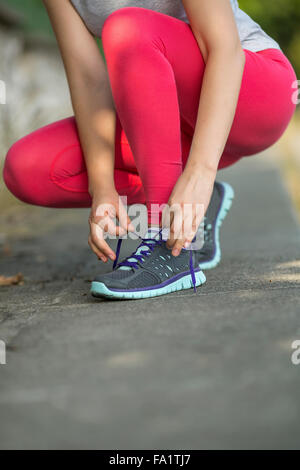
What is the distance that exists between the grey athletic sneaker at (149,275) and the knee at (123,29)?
0.44 m

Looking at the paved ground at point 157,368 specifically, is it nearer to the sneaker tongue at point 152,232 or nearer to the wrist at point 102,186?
the sneaker tongue at point 152,232

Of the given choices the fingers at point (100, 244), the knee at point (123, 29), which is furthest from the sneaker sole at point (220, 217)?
the knee at point (123, 29)

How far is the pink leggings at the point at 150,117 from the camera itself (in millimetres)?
1580

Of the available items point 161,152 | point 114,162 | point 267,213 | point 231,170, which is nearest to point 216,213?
point 114,162

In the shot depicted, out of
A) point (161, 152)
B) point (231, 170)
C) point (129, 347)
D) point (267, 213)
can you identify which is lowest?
point (129, 347)

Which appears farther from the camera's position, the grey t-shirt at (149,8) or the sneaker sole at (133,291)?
the grey t-shirt at (149,8)

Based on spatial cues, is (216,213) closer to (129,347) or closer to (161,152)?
(161,152)

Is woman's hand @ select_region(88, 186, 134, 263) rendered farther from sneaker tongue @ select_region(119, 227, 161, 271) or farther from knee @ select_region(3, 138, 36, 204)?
knee @ select_region(3, 138, 36, 204)

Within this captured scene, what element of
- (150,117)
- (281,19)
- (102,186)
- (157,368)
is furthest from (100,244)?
(281,19)

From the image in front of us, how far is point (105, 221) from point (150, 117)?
260 mm

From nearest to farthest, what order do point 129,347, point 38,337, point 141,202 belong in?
point 129,347 → point 38,337 → point 141,202

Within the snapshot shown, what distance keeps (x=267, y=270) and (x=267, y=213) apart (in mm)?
1427

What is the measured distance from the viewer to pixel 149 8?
1800mm

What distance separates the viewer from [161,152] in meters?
1.58
